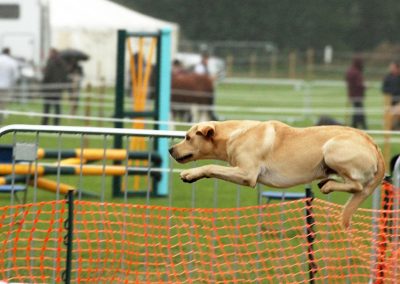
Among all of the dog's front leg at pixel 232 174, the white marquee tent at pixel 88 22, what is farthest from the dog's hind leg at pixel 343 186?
the white marquee tent at pixel 88 22

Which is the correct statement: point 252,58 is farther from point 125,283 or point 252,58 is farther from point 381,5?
point 125,283

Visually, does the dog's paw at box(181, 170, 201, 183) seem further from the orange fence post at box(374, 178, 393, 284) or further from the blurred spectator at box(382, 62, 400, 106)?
the blurred spectator at box(382, 62, 400, 106)

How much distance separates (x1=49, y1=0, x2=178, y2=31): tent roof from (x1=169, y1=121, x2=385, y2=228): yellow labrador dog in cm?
3006

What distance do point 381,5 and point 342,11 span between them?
228 centimetres

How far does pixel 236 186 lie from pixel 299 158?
9078mm

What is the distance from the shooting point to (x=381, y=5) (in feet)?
234

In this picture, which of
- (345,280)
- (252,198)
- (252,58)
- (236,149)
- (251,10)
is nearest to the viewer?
(236,149)

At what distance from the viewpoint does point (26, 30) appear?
37.1 meters

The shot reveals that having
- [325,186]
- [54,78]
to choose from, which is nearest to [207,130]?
[325,186]

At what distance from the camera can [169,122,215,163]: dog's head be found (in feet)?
24.6

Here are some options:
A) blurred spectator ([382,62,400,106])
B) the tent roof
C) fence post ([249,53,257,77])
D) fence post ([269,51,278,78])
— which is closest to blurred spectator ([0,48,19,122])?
blurred spectator ([382,62,400,106])

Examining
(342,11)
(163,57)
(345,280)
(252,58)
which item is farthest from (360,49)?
(345,280)

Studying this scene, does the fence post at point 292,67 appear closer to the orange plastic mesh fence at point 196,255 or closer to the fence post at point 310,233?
the orange plastic mesh fence at point 196,255

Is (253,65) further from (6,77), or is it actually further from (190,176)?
(190,176)
